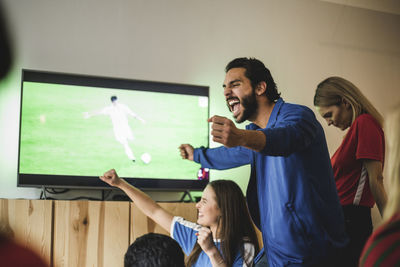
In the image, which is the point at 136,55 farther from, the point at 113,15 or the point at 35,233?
the point at 35,233

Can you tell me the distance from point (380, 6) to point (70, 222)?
3.21 metres

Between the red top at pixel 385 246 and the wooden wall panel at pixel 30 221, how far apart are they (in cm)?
206

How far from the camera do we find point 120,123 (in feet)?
9.65

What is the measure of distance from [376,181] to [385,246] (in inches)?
61.9

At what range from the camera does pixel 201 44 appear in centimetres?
342

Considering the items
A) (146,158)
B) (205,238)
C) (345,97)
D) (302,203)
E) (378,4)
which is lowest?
(205,238)

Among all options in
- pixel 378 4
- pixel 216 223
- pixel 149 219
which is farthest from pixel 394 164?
pixel 378 4

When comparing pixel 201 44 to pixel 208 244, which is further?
pixel 201 44

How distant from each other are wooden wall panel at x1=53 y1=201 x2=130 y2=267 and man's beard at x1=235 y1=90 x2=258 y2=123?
95 centimetres

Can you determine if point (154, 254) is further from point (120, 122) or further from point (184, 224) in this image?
point (120, 122)

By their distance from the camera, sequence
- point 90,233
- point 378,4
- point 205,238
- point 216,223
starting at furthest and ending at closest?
point 378,4
point 90,233
point 216,223
point 205,238

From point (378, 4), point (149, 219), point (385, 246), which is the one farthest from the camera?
point (378, 4)

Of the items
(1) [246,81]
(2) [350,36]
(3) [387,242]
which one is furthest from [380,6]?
(3) [387,242]

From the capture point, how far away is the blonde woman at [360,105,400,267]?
0.69 meters
